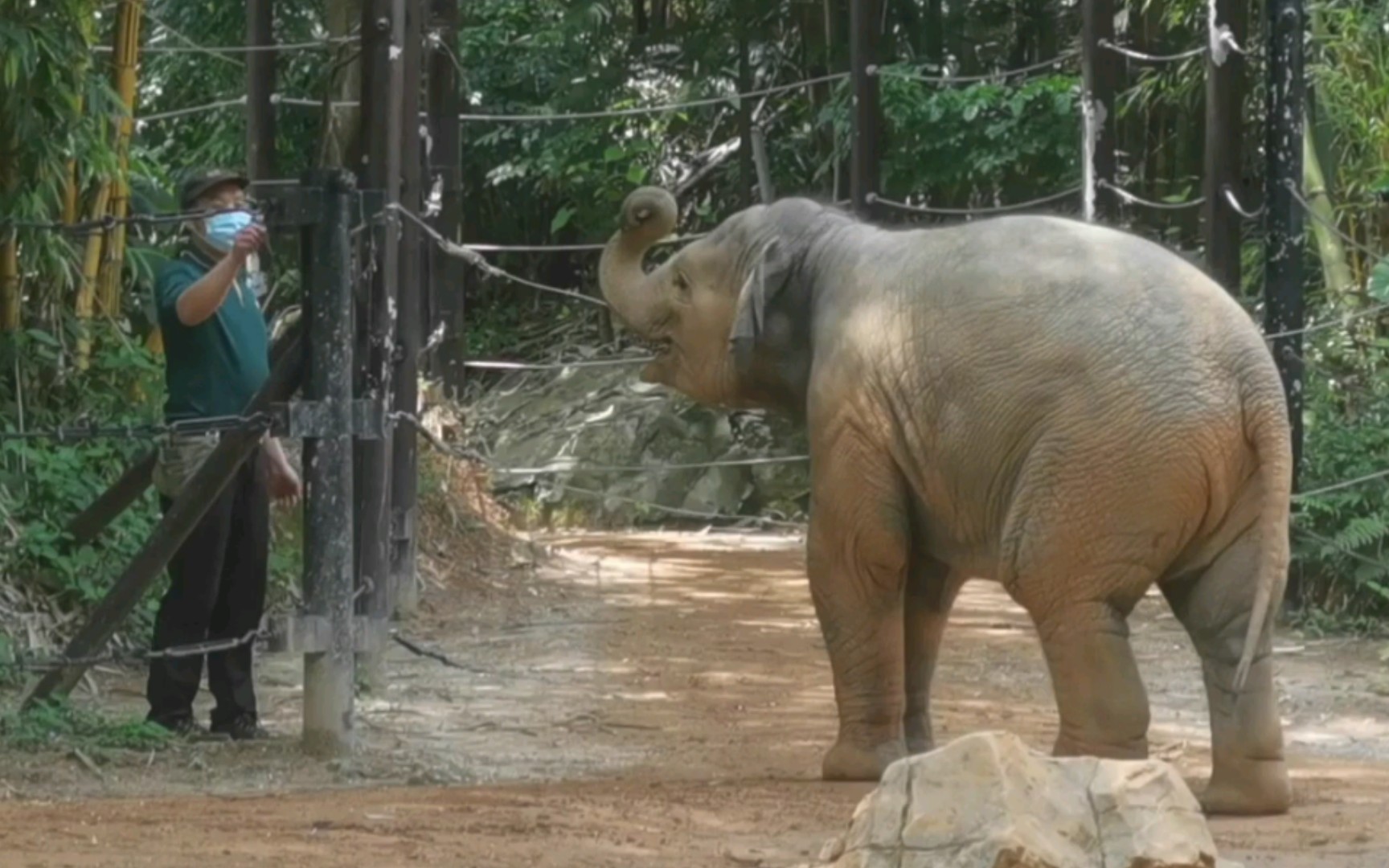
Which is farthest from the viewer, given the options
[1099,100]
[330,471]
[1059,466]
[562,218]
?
[562,218]

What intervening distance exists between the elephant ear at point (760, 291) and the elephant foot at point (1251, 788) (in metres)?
2.02

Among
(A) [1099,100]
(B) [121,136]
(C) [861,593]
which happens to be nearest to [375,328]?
(C) [861,593]

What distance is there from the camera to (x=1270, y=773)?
673cm

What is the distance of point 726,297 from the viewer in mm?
8078

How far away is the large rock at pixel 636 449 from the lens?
18.0 meters

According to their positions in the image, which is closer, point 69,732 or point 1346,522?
point 69,732

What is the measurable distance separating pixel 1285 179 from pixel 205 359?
5.53 m

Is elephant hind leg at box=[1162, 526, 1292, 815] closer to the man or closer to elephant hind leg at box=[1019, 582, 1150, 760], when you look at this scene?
elephant hind leg at box=[1019, 582, 1150, 760]

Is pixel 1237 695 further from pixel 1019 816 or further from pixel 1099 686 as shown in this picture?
pixel 1019 816

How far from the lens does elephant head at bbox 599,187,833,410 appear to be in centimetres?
784

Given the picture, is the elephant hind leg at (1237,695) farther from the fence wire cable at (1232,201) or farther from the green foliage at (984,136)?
the green foliage at (984,136)

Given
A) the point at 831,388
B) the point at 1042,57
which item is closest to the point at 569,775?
the point at 831,388

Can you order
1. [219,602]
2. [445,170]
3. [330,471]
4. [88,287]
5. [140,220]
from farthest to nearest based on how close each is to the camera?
[445,170], [88,287], [219,602], [330,471], [140,220]

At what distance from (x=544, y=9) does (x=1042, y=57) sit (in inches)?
222
